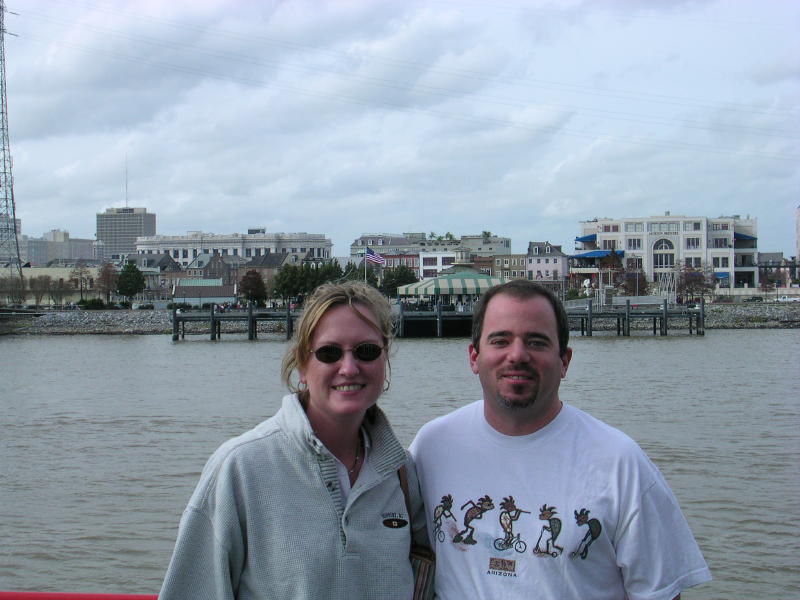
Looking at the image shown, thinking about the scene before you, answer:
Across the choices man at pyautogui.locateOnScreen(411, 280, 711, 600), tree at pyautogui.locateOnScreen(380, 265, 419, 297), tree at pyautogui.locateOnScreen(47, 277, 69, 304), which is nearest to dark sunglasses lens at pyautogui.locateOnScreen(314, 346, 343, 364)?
man at pyautogui.locateOnScreen(411, 280, 711, 600)

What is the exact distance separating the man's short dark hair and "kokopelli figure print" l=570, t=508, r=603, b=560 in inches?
25.3

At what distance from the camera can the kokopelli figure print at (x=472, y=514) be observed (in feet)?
10.2

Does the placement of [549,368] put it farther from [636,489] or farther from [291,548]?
[291,548]

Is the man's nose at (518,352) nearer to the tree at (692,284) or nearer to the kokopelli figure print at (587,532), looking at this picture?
the kokopelli figure print at (587,532)

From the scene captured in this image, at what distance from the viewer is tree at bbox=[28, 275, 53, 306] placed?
123 meters

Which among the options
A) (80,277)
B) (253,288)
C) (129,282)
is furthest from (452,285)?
(80,277)

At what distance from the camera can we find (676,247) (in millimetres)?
125062

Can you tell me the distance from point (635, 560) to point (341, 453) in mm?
1062

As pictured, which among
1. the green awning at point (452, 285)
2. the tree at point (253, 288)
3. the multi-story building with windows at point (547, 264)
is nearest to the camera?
the green awning at point (452, 285)

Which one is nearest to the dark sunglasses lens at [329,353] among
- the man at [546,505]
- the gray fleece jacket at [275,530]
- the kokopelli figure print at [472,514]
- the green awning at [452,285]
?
the gray fleece jacket at [275,530]

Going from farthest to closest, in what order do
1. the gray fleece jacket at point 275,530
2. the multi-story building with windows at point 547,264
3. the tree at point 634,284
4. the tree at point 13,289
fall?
the multi-story building with windows at point 547,264 < the tree at point 634,284 < the tree at point 13,289 < the gray fleece jacket at point 275,530

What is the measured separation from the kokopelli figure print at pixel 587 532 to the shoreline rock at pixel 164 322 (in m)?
71.8

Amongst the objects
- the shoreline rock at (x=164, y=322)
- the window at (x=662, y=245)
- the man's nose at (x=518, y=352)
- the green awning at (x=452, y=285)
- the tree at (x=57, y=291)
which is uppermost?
the window at (x=662, y=245)

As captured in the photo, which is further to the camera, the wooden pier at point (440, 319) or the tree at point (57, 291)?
the tree at point (57, 291)
